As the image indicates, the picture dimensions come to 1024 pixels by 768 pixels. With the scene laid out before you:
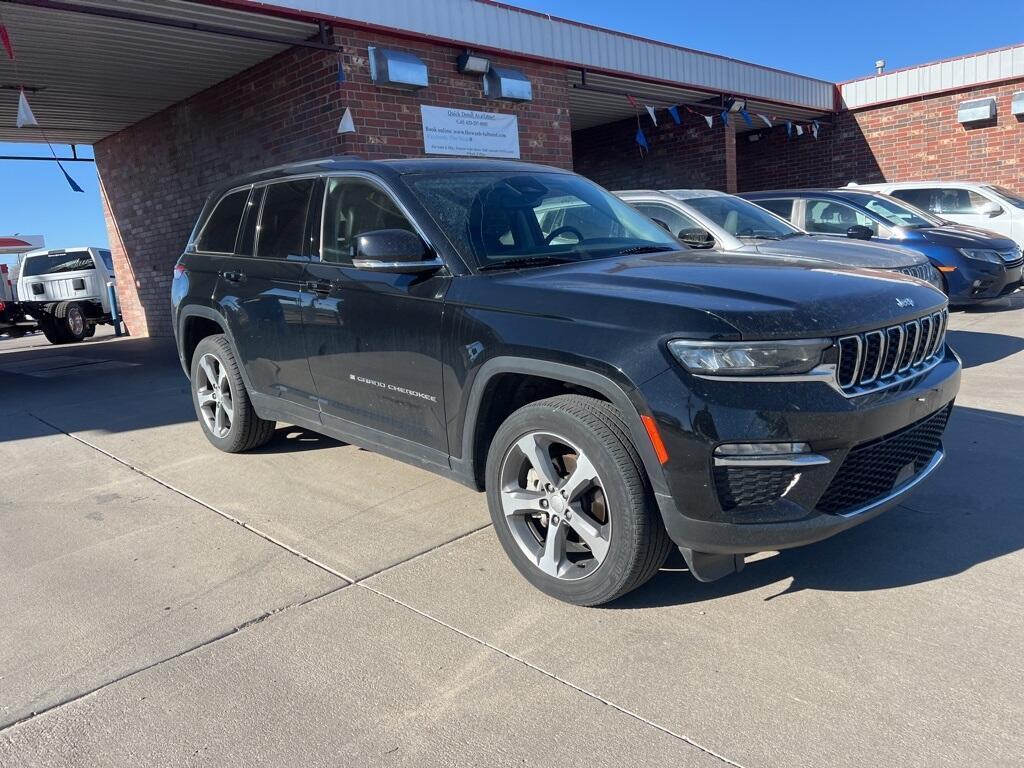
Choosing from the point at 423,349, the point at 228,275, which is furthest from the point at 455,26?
the point at 423,349

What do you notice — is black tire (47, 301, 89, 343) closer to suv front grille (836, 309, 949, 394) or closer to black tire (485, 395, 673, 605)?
black tire (485, 395, 673, 605)

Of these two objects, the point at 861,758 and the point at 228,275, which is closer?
the point at 861,758

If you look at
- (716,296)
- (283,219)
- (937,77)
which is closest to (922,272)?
(716,296)

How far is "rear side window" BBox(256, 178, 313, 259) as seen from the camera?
15.0 feet

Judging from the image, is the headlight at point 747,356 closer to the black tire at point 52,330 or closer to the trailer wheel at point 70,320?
the trailer wheel at point 70,320

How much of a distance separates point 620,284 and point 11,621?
2781 mm

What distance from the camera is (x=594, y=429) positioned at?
2947 mm

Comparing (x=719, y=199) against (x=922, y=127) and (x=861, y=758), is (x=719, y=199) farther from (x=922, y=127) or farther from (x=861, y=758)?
(x=922, y=127)

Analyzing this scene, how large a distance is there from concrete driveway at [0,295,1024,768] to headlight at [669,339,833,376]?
98 centimetres

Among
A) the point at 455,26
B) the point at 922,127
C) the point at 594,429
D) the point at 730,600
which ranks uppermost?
the point at 455,26

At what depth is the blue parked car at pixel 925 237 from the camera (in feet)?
31.7

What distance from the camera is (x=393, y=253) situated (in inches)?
139

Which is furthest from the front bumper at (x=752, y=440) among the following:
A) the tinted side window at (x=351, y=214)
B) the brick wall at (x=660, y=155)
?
the brick wall at (x=660, y=155)

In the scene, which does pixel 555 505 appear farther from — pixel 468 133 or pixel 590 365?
pixel 468 133
